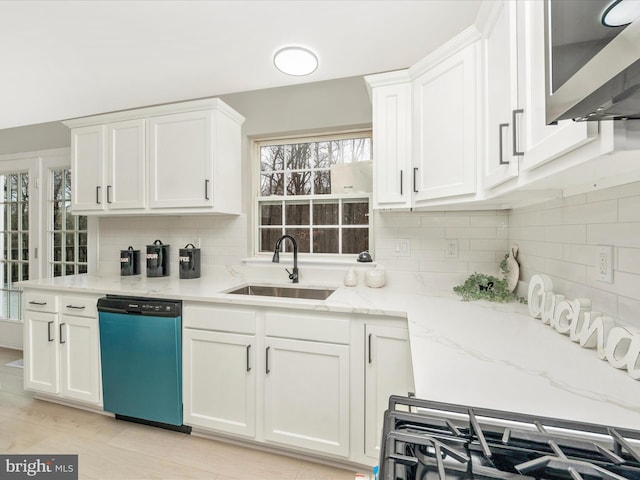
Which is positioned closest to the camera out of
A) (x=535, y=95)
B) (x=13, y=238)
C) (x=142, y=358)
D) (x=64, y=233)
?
(x=535, y=95)

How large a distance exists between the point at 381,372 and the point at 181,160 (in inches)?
78.9

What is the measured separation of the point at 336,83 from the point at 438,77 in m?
0.97

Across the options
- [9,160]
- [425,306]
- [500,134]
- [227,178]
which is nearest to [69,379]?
[227,178]

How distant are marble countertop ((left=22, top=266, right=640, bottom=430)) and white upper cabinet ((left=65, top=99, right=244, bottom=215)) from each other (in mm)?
712

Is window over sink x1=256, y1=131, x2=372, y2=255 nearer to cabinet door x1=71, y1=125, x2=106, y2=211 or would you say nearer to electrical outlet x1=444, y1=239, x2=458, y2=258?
electrical outlet x1=444, y1=239, x2=458, y2=258

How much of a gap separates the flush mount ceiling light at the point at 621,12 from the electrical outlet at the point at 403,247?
180 centimetres

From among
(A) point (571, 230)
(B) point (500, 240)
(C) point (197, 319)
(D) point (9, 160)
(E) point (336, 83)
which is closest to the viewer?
(A) point (571, 230)

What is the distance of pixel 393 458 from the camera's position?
1.75ft

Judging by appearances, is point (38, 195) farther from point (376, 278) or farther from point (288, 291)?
point (376, 278)

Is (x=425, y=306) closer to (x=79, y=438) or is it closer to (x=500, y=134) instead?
(x=500, y=134)

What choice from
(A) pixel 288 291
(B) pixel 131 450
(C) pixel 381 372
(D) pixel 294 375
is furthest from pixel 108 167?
(C) pixel 381 372

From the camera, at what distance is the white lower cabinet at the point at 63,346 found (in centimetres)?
215

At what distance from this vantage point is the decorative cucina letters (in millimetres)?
869

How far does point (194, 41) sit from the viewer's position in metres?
2.02
